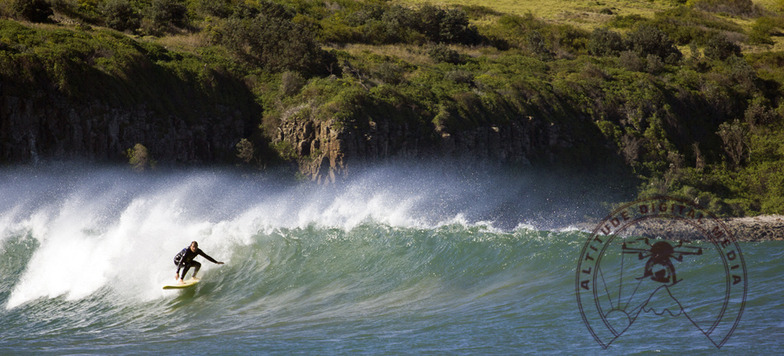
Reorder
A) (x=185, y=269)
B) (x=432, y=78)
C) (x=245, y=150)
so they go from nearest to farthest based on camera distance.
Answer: (x=185, y=269) → (x=245, y=150) → (x=432, y=78)

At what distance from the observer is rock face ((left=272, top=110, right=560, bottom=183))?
78.7 ft

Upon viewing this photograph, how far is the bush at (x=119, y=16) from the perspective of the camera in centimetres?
3384

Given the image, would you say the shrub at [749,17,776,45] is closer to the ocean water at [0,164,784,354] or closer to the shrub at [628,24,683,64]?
the shrub at [628,24,683,64]

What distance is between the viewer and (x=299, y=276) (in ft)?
47.3

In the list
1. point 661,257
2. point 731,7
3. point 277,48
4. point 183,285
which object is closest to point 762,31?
point 731,7

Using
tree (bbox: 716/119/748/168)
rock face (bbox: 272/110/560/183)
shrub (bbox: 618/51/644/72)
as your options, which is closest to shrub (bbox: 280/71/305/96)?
rock face (bbox: 272/110/560/183)

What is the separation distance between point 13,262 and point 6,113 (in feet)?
22.3

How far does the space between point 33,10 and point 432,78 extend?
20.2 metres

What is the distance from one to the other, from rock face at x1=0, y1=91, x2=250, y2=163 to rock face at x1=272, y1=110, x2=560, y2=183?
3021mm

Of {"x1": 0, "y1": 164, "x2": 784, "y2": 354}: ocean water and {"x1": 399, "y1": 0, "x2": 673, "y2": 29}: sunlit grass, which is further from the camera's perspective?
{"x1": 399, "y1": 0, "x2": 673, "y2": 29}: sunlit grass

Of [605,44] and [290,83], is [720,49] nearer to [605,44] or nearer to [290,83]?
[605,44]

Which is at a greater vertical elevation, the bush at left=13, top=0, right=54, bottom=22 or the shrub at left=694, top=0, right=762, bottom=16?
the shrub at left=694, top=0, right=762, bottom=16

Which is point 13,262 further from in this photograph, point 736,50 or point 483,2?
point 483,2

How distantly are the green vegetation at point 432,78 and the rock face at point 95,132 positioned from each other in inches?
23.3
